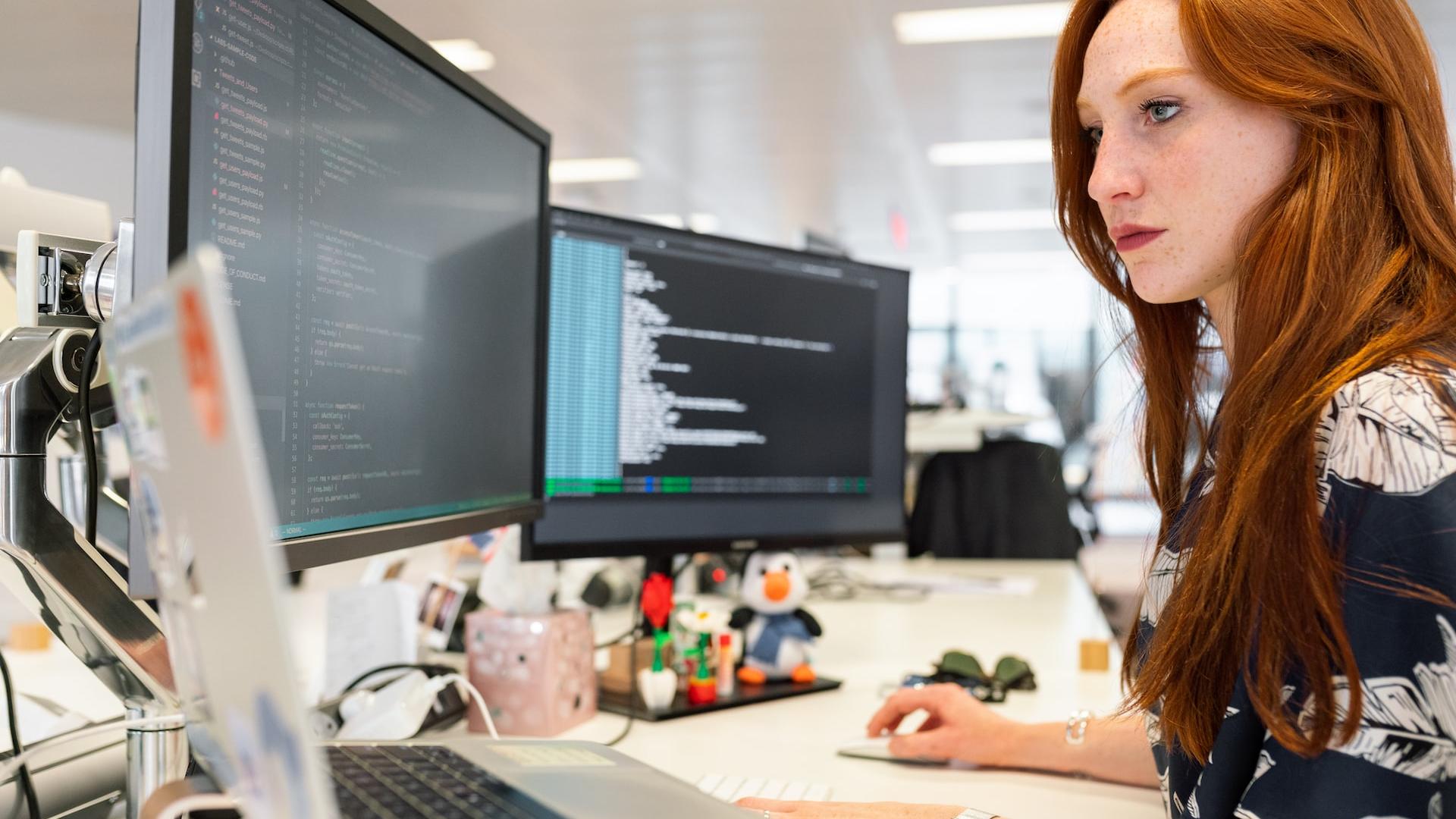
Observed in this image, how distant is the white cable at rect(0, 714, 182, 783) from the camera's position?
0.62 meters

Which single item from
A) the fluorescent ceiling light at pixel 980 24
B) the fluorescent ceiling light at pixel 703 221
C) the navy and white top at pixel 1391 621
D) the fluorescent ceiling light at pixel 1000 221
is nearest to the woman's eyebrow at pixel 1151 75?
the navy and white top at pixel 1391 621

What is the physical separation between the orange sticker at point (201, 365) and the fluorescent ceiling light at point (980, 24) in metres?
4.16

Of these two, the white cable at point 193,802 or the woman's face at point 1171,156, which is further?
the woman's face at point 1171,156

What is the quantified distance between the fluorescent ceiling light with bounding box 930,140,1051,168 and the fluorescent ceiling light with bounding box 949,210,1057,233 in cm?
158

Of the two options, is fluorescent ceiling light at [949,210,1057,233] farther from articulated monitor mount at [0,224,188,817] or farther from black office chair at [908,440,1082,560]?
articulated monitor mount at [0,224,188,817]

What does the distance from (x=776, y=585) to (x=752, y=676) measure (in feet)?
0.38

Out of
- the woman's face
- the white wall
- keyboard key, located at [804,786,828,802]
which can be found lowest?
keyboard key, located at [804,786,828,802]

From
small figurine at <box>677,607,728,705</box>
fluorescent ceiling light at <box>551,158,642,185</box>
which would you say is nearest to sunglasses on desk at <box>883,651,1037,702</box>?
small figurine at <box>677,607,728,705</box>

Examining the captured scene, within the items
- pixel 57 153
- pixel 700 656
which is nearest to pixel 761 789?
pixel 700 656

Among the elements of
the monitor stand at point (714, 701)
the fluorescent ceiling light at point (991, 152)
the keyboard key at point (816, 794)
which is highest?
the fluorescent ceiling light at point (991, 152)

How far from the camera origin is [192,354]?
28cm

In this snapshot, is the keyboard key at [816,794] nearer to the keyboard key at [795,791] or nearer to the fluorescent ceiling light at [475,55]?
the keyboard key at [795,791]

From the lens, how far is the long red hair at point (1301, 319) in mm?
566

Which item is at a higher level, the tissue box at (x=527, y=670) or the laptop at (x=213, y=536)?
the laptop at (x=213, y=536)
